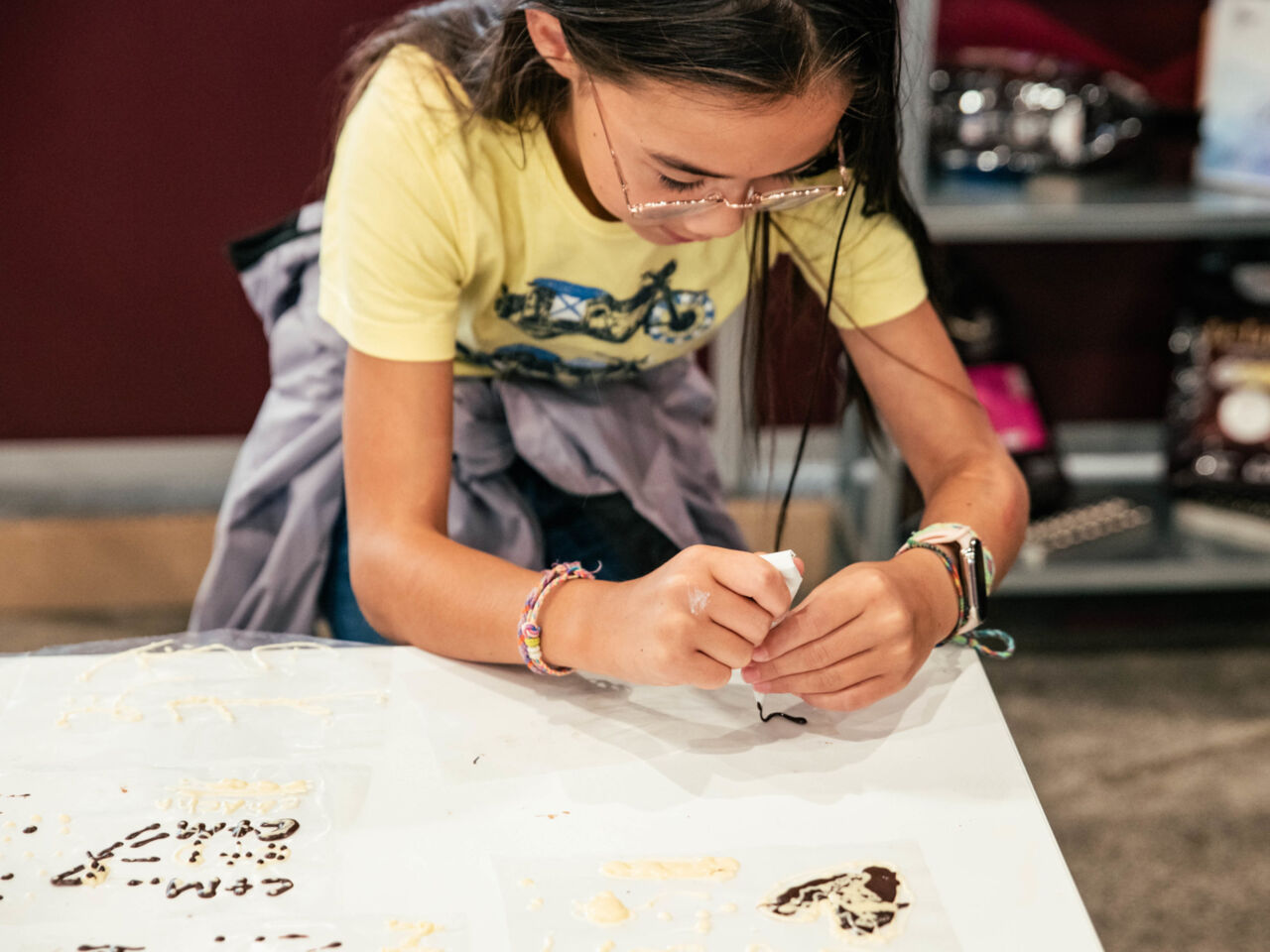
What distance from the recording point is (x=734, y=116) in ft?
2.48

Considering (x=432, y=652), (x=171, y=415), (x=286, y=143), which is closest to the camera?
(x=432, y=652)

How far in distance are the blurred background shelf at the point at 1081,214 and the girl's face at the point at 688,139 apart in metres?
0.89

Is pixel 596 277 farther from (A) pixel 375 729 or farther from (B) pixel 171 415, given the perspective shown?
(B) pixel 171 415

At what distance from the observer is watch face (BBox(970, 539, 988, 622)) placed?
2.76ft

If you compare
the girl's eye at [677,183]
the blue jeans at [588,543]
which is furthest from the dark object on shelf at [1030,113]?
the girl's eye at [677,183]

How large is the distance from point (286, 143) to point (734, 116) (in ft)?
4.62

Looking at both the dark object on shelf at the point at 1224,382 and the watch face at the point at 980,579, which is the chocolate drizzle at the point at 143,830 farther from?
the dark object on shelf at the point at 1224,382

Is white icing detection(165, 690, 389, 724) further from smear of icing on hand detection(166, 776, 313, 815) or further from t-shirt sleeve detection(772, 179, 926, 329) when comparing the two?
t-shirt sleeve detection(772, 179, 926, 329)

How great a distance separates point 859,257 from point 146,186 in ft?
4.70

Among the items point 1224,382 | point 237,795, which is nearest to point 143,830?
point 237,795

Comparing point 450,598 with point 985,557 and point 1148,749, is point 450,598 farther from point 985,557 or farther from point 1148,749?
point 1148,749

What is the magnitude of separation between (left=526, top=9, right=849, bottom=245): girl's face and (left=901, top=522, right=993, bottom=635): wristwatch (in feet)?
A: 0.85

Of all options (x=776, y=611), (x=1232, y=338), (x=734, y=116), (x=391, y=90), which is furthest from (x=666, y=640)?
(x=1232, y=338)

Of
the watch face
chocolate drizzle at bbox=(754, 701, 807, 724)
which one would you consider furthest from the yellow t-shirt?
chocolate drizzle at bbox=(754, 701, 807, 724)
